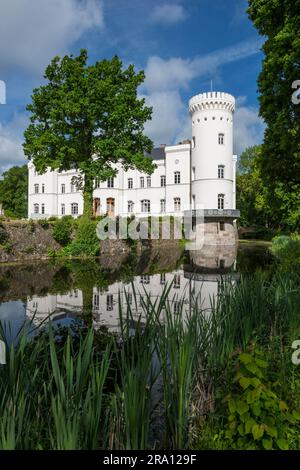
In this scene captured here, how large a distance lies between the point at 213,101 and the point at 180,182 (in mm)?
9086

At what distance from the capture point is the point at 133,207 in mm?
40781

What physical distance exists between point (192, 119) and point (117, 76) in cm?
1782

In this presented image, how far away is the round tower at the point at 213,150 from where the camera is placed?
35.1 metres

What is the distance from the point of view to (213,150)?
116 ft

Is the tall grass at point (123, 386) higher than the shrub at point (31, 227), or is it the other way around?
the shrub at point (31, 227)

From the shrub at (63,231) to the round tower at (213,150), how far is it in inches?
707

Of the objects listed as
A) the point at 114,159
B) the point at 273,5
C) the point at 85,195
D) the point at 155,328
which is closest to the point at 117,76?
the point at 114,159

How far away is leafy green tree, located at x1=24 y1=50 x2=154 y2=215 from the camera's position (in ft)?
62.0

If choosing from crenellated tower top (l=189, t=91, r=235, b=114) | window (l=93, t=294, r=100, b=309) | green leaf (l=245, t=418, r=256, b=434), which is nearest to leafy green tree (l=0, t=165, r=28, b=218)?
crenellated tower top (l=189, t=91, r=235, b=114)

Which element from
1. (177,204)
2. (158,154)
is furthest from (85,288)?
(158,154)

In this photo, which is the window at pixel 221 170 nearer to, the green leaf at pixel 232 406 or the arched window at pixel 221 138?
the arched window at pixel 221 138

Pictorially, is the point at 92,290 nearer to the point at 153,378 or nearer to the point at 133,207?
the point at 153,378

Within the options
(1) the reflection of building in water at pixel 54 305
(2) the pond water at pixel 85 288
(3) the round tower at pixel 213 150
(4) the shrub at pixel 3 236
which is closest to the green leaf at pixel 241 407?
(2) the pond water at pixel 85 288

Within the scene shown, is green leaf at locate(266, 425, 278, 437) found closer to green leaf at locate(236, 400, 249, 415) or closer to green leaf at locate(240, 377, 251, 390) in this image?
green leaf at locate(236, 400, 249, 415)
